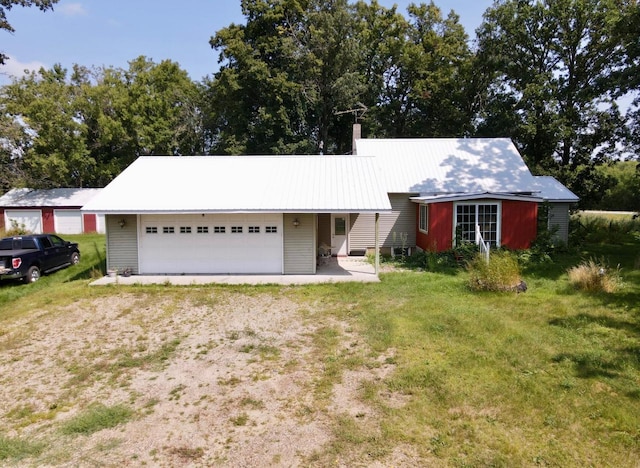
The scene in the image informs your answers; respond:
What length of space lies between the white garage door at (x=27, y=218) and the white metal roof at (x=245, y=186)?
17.0 meters

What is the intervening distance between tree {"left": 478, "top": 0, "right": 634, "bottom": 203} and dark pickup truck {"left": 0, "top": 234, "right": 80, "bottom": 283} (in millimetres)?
25259

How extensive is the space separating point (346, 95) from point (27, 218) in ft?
79.0

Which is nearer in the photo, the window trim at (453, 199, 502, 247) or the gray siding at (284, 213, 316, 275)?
the gray siding at (284, 213, 316, 275)

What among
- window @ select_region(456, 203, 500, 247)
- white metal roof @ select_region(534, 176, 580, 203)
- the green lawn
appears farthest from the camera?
white metal roof @ select_region(534, 176, 580, 203)

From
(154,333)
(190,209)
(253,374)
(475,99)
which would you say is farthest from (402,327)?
(475,99)

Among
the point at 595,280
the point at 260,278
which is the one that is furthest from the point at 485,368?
the point at 260,278

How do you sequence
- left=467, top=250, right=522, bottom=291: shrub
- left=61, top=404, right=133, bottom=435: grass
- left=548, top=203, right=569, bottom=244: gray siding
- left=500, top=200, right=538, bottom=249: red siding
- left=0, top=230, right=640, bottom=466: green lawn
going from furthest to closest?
1. left=548, top=203, right=569, bottom=244: gray siding
2. left=500, top=200, right=538, bottom=249: red siding
3. left=467, top=250, right=522, bottom=291: shrub
4. left=61, top=404, right=133, bottom=435: grass
5. left=0, top=230, right=640, bottom=466: green lawn

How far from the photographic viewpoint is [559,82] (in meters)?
26.9

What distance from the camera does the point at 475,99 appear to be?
31.3 metres

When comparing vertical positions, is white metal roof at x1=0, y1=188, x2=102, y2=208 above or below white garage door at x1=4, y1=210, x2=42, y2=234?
above

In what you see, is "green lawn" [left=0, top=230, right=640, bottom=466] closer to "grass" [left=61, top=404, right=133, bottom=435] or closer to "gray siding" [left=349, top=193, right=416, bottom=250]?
"grass" [left=61, top=404, right=133, bottom=435]

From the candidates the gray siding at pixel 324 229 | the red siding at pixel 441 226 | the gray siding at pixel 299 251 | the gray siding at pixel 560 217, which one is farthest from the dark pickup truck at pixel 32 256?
the gray siding at pixel 560 217

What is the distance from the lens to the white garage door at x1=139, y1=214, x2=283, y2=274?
13.7m

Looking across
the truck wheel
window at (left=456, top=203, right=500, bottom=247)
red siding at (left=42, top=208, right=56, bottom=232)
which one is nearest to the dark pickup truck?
the truck wheel
